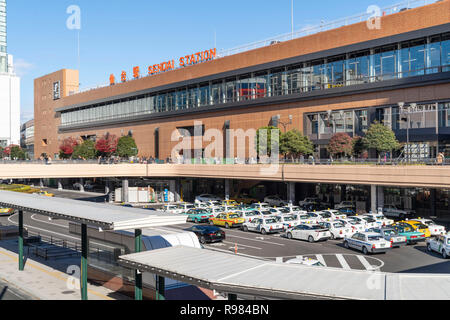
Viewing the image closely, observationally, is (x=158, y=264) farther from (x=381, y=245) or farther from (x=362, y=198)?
(x=362, y=198)

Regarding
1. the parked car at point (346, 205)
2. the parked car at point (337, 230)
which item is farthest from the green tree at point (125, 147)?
the parked car at point (337, 230)

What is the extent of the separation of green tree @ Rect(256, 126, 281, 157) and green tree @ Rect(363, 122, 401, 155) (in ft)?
39.1

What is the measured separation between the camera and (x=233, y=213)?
144 feet

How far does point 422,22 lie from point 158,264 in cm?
4666

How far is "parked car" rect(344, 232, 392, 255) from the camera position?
99.2 ft

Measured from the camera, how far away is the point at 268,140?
193 ft

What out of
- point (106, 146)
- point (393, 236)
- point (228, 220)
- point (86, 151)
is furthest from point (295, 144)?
point (86, 151)

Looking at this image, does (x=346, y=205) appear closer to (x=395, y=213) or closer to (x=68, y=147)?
(x=395, y=213)

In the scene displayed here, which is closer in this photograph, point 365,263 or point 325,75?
point 365,263

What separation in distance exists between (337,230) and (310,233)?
228 centimetres

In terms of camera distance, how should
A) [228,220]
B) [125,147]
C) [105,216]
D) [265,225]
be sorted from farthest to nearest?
[125,147]
[228,220]
[265,225]
[105,216]

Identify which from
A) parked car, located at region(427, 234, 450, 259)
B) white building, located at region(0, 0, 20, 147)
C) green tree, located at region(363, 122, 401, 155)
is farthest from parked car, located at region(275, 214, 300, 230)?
white building, located at region(0, 0, 20, 147)

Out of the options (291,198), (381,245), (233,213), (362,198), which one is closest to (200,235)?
(233,213)

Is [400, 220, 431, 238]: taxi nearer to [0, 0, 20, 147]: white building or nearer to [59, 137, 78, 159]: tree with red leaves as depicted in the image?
[59, 137, 78, 159]: tree with red leaves
